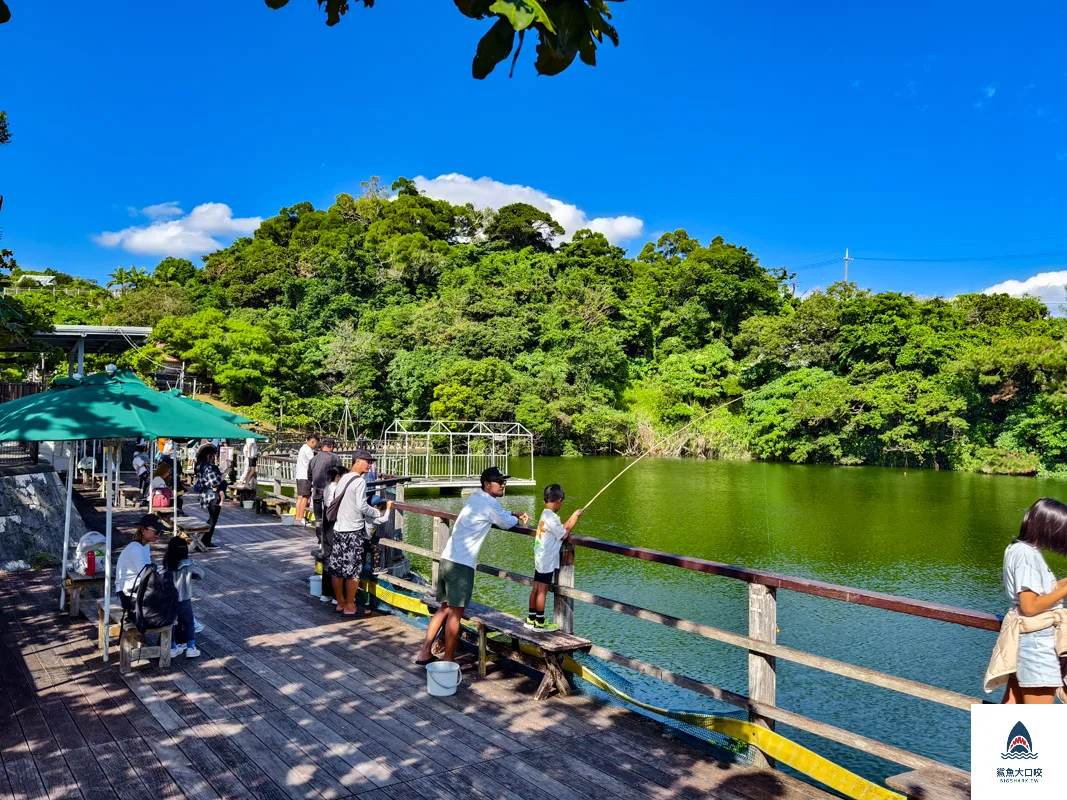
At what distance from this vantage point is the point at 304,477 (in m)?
11.7

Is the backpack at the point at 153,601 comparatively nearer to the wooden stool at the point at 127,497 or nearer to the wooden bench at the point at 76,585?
the wooden bench at the point at 76,585

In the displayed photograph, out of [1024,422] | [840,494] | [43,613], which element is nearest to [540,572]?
[43,613]

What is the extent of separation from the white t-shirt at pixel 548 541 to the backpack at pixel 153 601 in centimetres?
242

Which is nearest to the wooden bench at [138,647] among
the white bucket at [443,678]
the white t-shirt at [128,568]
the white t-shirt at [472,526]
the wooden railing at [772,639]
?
the white t-shirt at [128,568]

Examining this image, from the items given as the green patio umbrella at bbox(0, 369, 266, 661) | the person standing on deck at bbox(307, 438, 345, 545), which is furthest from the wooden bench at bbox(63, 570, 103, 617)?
the person standing on deck at bbox(307, 438, 345, 545)

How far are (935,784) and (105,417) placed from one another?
A: 16.7ft

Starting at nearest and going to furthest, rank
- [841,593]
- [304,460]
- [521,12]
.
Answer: [521,12] → [841,593] → [304,460]

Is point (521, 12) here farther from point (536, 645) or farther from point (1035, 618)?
point (536, 645)

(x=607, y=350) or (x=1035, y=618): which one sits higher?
(x=607, y=350)

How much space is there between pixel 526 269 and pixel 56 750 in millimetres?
42438

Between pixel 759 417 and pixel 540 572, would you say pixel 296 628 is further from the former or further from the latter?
pixel 759 417

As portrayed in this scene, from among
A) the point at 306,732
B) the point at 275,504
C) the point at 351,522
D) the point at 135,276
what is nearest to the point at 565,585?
the point at 306,732

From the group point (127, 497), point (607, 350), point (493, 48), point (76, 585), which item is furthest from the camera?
point (607, 350)

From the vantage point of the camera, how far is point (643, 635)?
9539 mm
